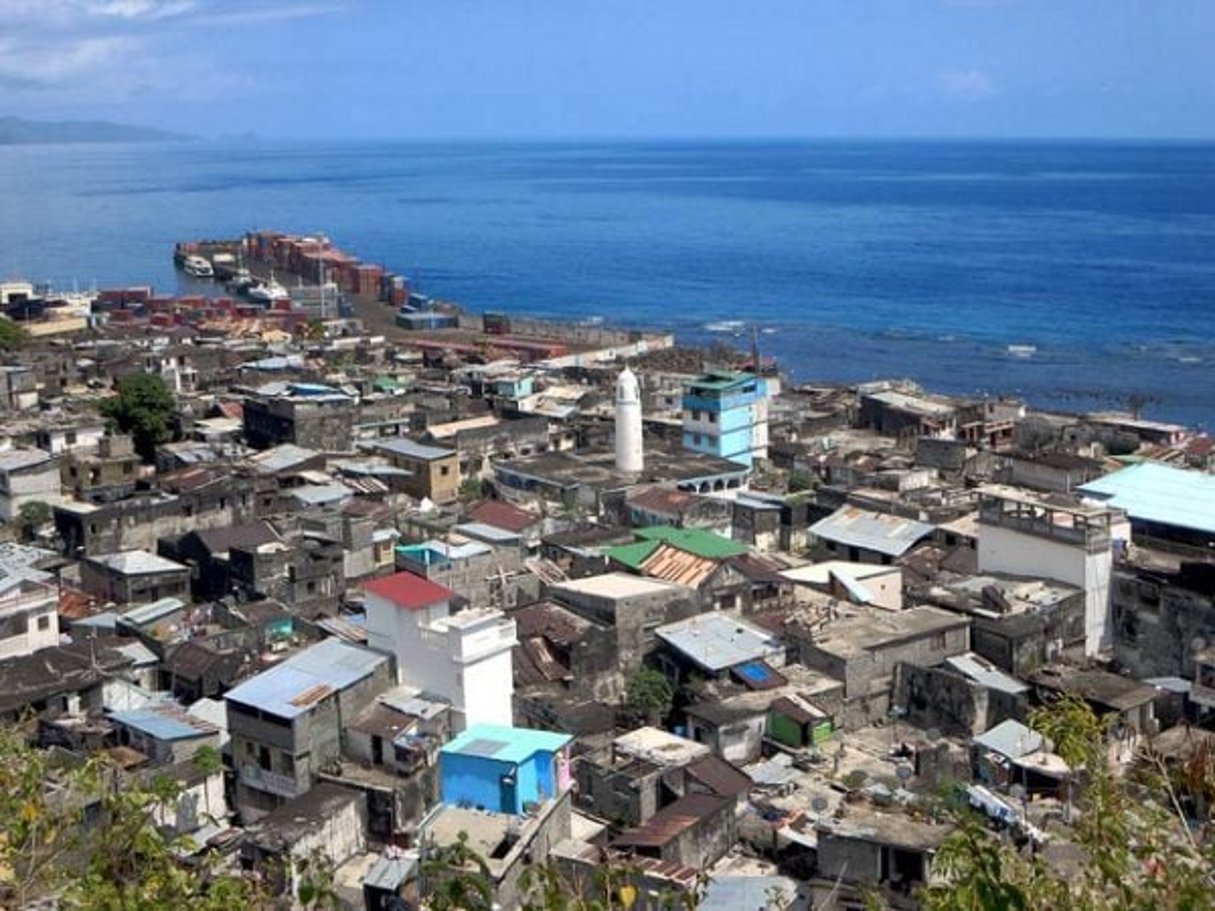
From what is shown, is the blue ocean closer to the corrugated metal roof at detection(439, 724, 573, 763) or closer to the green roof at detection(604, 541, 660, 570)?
the green roof at detection(604, 541, 660, 570)

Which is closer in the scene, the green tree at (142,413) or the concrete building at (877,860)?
the concrete building at (877,860)

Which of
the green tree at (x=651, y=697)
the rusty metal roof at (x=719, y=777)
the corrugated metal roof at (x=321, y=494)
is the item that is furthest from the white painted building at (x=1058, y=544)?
the corrugated metal roof at (x=321, y=494)

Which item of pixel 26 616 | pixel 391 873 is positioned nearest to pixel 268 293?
pixel 26 616

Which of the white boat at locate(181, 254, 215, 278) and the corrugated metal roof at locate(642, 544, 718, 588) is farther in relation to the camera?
the white boat at locate(181, 254, 215, 278)

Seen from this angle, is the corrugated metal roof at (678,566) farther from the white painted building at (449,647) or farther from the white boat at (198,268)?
the white boat at (198,268)

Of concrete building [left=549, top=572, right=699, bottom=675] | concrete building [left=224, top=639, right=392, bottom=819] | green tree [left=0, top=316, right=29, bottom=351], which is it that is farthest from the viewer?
green tree [left=0, top=316, right=29, bottom=351]

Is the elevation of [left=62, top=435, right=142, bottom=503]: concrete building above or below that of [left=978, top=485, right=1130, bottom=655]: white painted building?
below

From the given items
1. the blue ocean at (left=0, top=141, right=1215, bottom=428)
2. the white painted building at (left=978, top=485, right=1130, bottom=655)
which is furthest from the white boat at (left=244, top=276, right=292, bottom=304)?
the white painted building at (left=978, top=485, right=1130, bottom=655)
